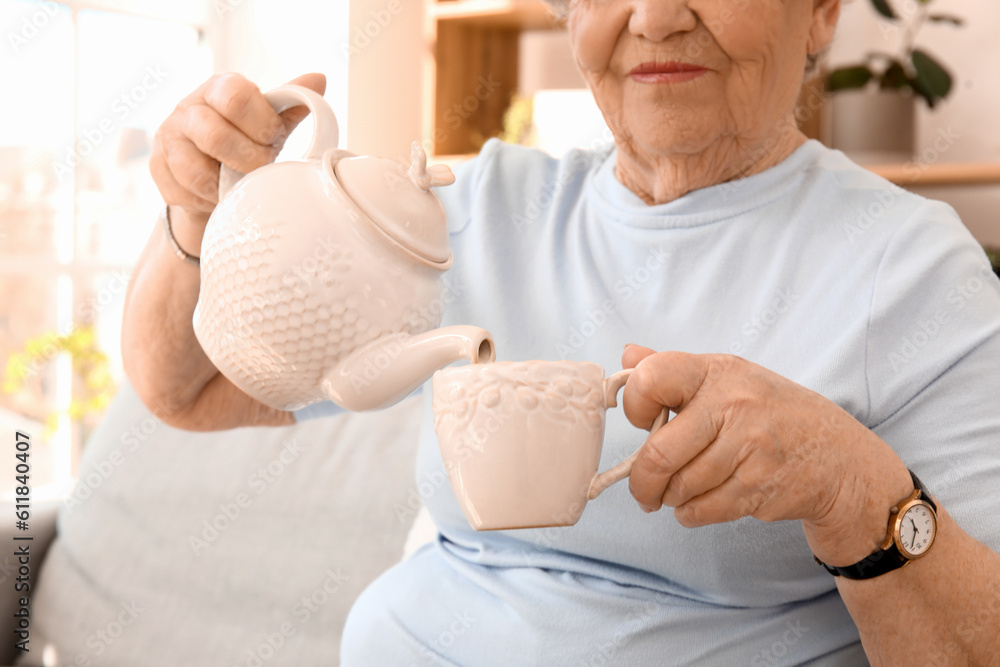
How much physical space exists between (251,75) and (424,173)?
231 cm

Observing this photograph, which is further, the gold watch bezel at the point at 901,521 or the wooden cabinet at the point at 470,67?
the wooden cabinet at the point at 470,67

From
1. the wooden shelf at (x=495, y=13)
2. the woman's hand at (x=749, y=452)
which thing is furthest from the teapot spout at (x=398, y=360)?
the wooden shelf at (x=495, y=13)

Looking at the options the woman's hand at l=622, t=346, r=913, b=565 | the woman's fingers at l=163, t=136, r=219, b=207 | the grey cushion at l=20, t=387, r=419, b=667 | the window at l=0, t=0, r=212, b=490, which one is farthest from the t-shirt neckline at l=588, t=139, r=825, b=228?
the window at l=0, t=0, r=212, b=490

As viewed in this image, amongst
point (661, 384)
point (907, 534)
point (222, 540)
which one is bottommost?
point (222, 540)

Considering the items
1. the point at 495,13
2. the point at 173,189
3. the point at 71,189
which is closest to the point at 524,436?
the point at 173,189

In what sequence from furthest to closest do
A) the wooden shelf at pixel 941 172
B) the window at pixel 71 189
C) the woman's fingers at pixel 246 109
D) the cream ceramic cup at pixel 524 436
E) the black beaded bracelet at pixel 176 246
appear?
the window at pixel 71 189
the wooden shelf at pixel 941 172
the black beaded bracelet at pixel 176 246
the woman's fingers at pixel 246 109
the cream ceramic cup at pixel 524 436

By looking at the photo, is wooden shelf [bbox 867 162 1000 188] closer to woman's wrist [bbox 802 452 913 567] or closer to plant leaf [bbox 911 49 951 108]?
plant leaf [bbox 911 49 951 108]

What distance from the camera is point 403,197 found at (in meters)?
0.56

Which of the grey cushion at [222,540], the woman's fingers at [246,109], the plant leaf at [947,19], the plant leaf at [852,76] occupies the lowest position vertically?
the grey cushion at [222,540]

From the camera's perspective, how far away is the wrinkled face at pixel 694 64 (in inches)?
31.4

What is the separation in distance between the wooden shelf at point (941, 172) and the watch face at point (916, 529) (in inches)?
52.2

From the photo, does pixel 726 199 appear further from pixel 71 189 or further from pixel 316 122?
pixel 71 189

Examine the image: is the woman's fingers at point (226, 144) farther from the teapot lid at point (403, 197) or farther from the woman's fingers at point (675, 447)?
the woman's fingers at point (675, 447)

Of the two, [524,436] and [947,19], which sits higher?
[947,19]
